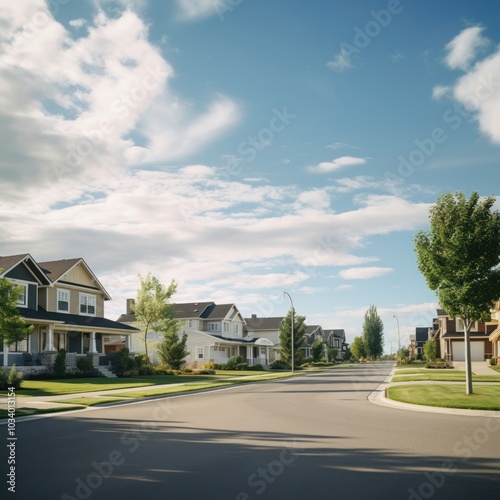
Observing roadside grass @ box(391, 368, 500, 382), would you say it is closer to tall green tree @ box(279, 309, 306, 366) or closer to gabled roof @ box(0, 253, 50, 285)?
gabled roof @ box(0, 253, 50, 285)

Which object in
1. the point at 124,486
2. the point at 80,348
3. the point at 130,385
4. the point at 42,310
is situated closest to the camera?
the point at 124,486

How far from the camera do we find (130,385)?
97.1ft

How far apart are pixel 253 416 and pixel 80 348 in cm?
2957

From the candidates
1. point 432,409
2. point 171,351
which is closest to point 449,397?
point 432,409

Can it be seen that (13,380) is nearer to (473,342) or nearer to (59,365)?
(59,365)

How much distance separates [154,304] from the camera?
5228 cm

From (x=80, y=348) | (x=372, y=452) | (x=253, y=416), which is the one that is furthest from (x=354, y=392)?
(x=80, y=348)

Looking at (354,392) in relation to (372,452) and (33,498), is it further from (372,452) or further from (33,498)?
(33,498)

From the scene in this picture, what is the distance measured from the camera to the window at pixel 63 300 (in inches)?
1615

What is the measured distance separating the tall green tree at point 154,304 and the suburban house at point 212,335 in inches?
271

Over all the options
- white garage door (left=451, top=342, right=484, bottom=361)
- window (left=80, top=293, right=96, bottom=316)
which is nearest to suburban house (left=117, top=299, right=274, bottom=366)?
window (left=80, top=293, right=96, bottom=316)

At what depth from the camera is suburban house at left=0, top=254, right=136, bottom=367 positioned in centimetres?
3575

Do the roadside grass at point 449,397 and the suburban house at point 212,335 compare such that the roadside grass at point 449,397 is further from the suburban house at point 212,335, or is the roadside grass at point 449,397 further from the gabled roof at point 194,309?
the gabled roof at point 194,309

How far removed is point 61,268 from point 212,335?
86.4 feet
